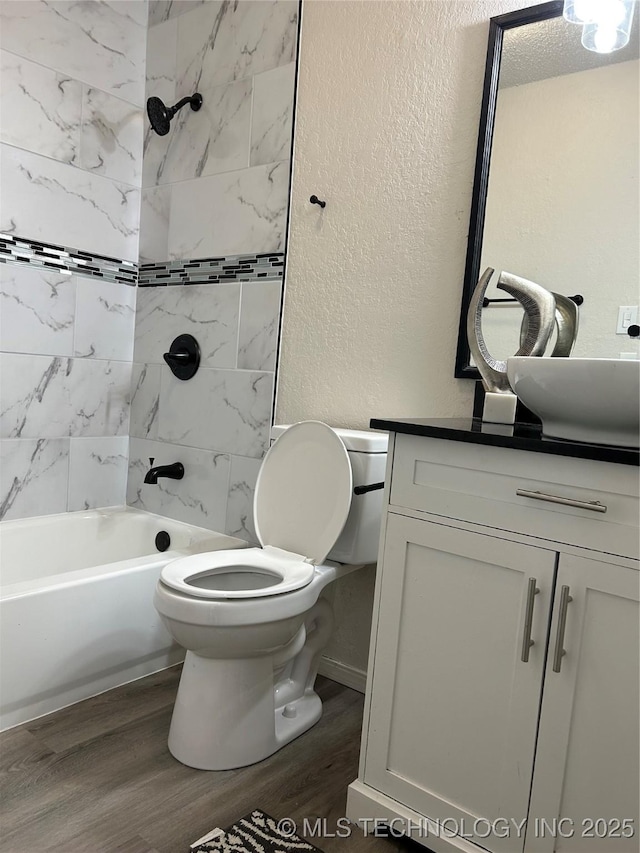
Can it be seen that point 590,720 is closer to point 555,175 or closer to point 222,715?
point 222,715

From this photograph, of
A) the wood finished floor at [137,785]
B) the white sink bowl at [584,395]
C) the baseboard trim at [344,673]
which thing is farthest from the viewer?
the baseboard trim at [344,673]

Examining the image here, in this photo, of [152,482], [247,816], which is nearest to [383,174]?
[152,482]

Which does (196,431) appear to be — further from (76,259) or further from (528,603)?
(528,603)

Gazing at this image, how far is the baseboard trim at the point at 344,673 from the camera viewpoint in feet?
7.19

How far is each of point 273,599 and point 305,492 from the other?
1.38 feet

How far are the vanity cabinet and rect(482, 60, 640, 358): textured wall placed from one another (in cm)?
60

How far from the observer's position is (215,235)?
8.34 feet

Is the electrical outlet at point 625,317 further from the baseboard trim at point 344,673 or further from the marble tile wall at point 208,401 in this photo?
the baseboard trim at point 344,673

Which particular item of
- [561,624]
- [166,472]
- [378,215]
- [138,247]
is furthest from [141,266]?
[561,624]

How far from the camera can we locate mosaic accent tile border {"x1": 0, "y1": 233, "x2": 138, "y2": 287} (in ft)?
7.88

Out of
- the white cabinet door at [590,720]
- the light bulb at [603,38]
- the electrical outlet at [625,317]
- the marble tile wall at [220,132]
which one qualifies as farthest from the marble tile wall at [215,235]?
the white cabinet door at [590,720]

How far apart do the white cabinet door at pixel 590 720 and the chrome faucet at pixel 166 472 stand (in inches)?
67.4

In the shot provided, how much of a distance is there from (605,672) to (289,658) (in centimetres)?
95

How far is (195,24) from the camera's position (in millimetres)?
2580
